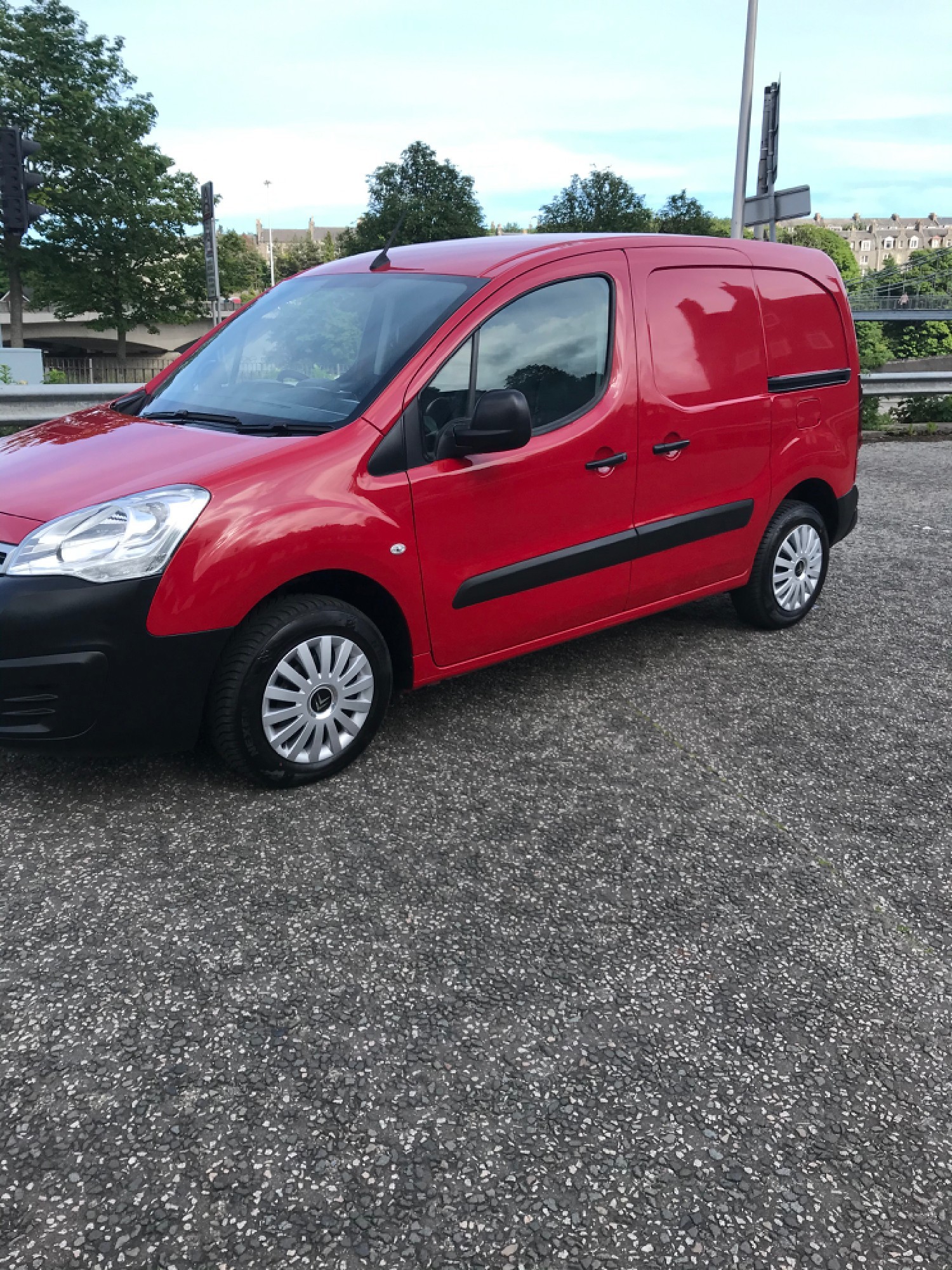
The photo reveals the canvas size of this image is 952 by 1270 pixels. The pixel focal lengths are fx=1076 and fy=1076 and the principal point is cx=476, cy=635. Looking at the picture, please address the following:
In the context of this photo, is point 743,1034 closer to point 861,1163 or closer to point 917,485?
point 861,1163

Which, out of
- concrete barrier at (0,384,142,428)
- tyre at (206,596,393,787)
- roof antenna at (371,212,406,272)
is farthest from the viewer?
concrete barrier at (0,384,142,428)

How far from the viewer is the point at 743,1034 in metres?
A: 2.42

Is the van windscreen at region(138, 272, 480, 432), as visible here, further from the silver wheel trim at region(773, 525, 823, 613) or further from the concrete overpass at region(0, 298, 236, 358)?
the concrete overpass at region(0, 298, 236, 358)

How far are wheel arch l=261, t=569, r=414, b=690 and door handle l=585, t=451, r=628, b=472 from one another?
97 cm

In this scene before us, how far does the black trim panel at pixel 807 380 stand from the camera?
4.82 meters

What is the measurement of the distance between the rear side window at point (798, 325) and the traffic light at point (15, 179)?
867 cm

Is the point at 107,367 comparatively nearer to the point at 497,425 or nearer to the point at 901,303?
the point at 497,425

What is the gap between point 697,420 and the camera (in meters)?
4.44

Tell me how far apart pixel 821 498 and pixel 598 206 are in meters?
61.9

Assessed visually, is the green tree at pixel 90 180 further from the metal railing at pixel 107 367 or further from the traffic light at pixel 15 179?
the traffic light at pixel 15 179

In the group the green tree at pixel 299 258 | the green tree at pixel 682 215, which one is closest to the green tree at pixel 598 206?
the green tree at pixel 682 215

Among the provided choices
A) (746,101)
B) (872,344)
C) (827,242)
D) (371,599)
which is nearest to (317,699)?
(371,599)

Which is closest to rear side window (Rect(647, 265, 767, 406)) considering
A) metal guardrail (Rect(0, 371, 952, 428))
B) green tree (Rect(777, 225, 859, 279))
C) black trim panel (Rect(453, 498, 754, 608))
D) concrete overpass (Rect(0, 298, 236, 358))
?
black trim panel (Rect(453, 498, 754, 608))

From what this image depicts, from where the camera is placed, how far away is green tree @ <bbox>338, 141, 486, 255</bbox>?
56.8m
